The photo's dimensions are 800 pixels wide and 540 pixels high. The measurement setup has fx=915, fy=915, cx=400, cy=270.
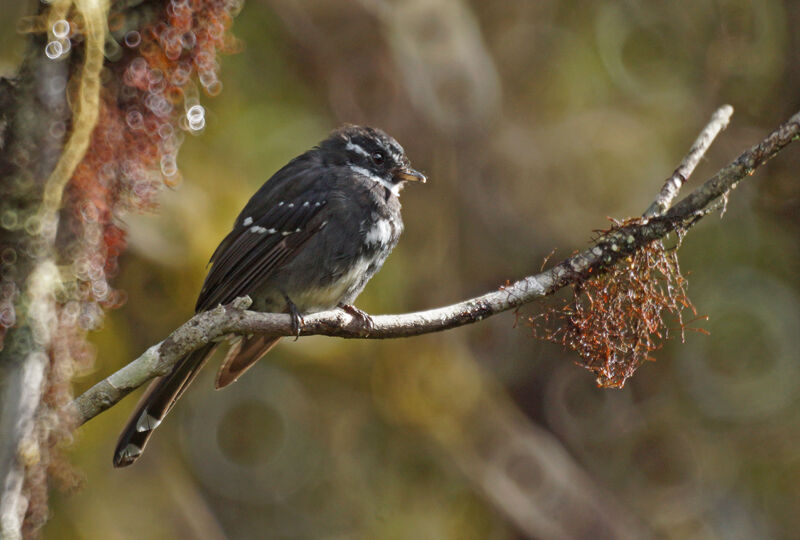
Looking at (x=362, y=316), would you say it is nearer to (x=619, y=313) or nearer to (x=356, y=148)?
(x=619, y=313)

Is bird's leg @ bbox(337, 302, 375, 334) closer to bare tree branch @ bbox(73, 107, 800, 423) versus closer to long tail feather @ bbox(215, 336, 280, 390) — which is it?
bare tree branch @ bbox(73, 107, 800, 423)

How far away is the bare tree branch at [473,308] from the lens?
3.05 m

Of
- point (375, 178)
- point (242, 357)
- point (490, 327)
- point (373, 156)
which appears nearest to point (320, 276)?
point (242, 357)

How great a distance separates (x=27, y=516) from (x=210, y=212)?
434cm

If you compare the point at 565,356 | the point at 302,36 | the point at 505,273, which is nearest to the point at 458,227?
the point at 505,273

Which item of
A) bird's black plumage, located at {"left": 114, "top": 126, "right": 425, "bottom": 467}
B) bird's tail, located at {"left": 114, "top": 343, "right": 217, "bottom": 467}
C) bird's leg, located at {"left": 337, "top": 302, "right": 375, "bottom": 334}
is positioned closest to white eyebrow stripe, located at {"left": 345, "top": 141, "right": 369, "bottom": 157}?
bird's black plumage, located at {"left": 114, "top": 126, "right": 425, "bottom": 467}

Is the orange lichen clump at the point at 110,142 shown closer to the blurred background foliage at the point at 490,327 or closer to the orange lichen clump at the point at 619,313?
the orange lichen clump at the point at 619,313

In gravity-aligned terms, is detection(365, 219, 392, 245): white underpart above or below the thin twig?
below

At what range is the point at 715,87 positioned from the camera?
8.41 metres

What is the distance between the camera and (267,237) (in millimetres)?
4371

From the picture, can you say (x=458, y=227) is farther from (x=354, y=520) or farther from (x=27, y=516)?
(x=27, y=516)

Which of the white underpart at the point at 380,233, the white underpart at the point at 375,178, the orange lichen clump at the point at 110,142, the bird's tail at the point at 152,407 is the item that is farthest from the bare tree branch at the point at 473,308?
the white underpart at the point at 375,178

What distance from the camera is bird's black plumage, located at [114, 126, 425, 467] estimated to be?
4.18 m

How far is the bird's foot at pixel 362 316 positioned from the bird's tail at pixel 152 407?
62cm
